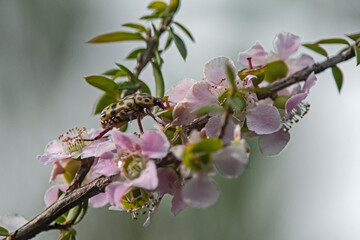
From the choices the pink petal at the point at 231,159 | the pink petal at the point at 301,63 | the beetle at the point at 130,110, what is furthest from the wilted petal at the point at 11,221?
the pink petal at the point at 301,63

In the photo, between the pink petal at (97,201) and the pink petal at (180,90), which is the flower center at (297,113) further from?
the pink petal at (97,201)

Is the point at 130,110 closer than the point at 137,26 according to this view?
Yes

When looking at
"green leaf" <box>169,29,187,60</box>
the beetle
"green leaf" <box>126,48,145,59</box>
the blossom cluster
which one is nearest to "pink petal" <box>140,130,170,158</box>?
the blossom cluster

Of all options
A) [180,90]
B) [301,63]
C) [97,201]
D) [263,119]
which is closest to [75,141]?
[97,201]

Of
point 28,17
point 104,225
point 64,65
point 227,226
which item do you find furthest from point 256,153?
point 28,17

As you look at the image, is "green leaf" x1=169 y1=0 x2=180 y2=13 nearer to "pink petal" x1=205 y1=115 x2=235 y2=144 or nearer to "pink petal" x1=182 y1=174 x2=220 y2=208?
"pink petal" x1=205 y1=115 x2=235 y2=144

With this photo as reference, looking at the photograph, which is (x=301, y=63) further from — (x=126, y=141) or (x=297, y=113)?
(x=126, y=141)

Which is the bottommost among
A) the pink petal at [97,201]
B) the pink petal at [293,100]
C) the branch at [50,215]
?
the pink petal at [97,201]
